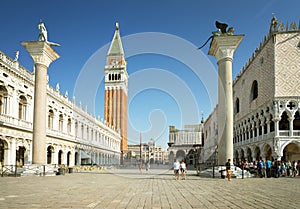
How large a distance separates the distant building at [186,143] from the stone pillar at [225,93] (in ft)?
195

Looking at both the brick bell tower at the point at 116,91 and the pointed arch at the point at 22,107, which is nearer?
the pointed arch at the point at 22,107

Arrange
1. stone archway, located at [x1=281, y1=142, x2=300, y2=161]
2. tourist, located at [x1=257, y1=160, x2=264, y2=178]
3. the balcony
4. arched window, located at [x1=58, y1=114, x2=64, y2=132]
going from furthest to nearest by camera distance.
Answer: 1. arched window, located at [x1=58, y1=114, x2=64, y2=132]
2. stone archway, located at [x1=281, y1=142, x2=300, y2=161]
3. the balcony
4. tourist, located at [x1=257, y1=160, x2=264, y2=178]

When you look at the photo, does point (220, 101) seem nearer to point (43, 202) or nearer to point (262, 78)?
point (43, 202)

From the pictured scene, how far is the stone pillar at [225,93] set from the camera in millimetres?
18578

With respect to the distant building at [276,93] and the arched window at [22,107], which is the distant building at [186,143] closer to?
the distant building at [276,93]

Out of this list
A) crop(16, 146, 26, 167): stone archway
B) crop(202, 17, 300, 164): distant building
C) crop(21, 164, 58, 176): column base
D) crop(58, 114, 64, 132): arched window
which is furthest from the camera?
crop(58, 114, 64, 132): arched window

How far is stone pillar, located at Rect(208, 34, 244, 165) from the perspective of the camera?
61.0 ft

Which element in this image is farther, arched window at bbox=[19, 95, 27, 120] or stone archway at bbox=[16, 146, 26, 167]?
arched window at bbox=[19, 95, 27, 120]

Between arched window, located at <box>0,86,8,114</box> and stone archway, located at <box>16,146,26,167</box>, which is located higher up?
arched window, located at <box>0,86,8,114</box>

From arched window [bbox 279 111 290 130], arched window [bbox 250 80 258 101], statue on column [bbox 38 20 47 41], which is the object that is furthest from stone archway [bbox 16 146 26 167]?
arched window [bbox 279 111 290 130]

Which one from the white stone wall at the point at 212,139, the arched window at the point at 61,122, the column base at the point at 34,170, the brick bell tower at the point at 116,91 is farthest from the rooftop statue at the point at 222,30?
the brick bell tower at the point at 116,91

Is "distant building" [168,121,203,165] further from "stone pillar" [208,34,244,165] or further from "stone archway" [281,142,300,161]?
"stone pillar" [208,34,244,165]

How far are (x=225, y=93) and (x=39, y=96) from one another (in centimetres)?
1323

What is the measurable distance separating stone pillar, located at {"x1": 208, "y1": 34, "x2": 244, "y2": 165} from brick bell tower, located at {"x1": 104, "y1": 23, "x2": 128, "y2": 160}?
68.0 m
